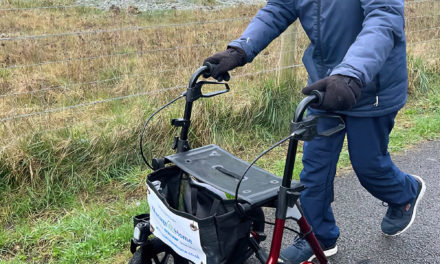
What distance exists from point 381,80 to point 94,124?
239 centimetres

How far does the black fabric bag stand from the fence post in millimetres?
2833

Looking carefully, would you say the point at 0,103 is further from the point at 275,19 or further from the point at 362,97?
the point at 362,97

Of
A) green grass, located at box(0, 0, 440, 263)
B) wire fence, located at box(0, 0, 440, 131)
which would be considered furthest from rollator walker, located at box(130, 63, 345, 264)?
wire fence, located at box(0, 0, 440, 131)

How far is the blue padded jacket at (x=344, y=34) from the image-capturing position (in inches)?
86.4

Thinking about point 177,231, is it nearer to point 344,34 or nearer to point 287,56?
point 344,34

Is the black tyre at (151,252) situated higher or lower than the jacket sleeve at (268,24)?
lower

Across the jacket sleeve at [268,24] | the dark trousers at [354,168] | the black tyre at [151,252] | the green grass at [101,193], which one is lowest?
the green grass at [101,193]

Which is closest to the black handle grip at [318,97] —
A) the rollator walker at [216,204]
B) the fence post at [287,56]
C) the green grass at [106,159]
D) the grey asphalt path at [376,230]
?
the rollator walker at [216,204]

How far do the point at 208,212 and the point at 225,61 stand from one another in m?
0.71

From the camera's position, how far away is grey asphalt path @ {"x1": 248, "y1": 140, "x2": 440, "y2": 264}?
303 cm

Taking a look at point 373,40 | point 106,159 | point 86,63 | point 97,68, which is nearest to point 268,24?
point 373,40

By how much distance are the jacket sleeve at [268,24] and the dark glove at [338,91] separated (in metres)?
0.66

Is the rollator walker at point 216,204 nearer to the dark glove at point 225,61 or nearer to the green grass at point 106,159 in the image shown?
the dark glove at point 225,61

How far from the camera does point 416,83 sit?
5852mm
